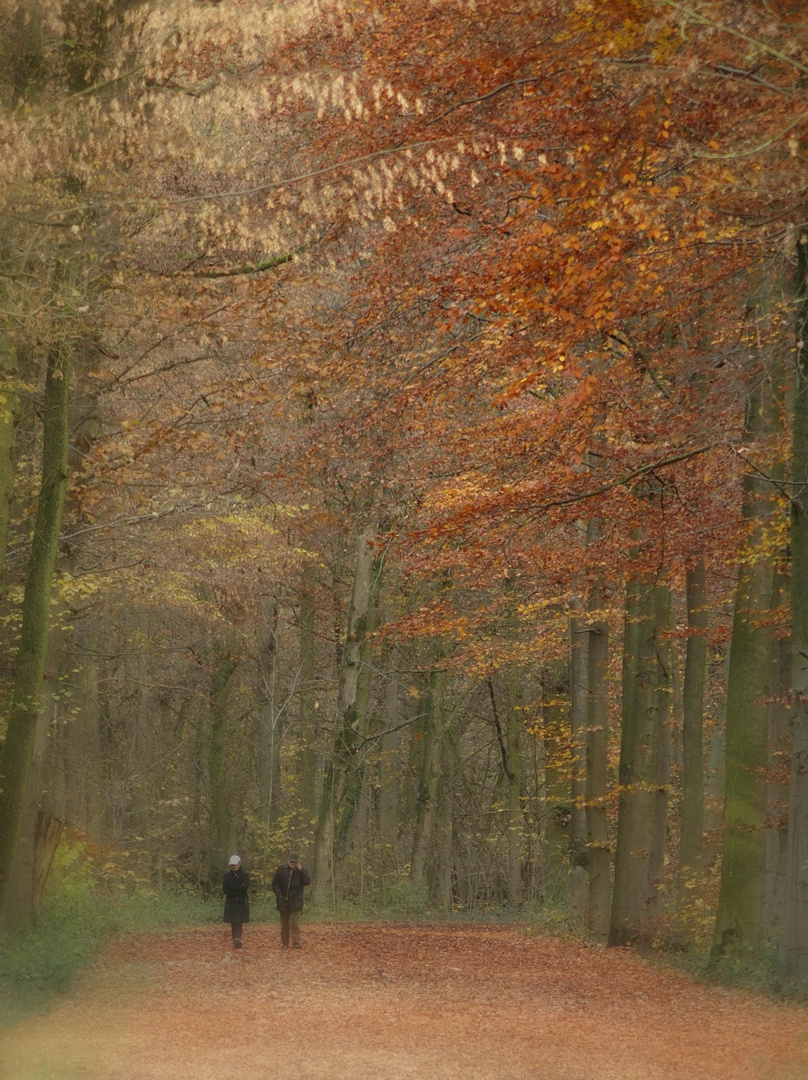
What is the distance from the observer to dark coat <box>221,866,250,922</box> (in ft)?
60.8

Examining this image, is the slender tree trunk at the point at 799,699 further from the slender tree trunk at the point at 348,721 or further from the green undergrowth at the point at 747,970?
the slender tree trunk at the point at 348,721

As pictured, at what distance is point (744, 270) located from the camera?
12.8 m

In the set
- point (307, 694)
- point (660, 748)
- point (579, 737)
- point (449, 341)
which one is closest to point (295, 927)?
point (660, 748)

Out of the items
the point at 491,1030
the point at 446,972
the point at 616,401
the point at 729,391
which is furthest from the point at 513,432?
the point at 446,972

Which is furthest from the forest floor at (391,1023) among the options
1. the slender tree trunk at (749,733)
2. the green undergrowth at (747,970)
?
the slender tree trunk at (749,733)

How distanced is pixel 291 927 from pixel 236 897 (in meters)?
0.97

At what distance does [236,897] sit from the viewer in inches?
741

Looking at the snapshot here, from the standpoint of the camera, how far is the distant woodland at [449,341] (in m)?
10.7

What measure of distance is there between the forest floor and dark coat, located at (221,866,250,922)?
1.97 feet

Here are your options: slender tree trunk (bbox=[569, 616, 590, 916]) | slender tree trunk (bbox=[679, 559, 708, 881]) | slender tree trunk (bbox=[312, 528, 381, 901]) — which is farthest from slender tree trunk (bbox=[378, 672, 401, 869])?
slender tree trunk (bbox=[679, 559, 708, 881])

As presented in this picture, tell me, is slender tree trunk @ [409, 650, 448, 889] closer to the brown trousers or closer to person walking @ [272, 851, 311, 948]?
person walking @ [272, 851, 311, 948]

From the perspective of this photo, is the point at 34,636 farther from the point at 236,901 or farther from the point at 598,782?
the point at 598,782

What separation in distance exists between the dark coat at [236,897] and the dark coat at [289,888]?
52 centimetres

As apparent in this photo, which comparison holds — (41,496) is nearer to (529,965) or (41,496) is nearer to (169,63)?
(169,63)
